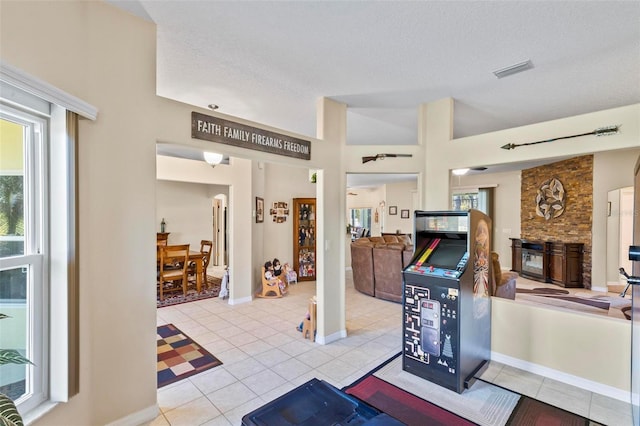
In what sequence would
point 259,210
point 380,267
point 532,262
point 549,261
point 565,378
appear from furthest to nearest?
point 532,262 → point 549,261 → point 259,210 → point 380,267 → point 565,378

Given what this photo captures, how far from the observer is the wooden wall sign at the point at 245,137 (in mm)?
2414

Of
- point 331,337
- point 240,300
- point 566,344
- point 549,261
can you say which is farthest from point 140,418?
point 549,261

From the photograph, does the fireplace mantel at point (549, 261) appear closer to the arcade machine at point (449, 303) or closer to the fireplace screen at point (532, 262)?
the fireplace screen at point (532, 262)

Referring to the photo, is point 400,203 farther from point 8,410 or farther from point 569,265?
point 8,410

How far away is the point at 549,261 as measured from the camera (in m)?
6.55

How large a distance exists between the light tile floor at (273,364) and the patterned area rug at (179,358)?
103mm

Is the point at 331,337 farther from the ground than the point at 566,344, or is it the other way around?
the point at 566,344

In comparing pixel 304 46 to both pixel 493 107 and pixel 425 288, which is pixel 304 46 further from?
pixel 493 107

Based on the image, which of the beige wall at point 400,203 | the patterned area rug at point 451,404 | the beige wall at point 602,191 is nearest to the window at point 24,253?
the patterned area rug at point 451,404

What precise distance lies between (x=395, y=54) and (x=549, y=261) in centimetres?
672

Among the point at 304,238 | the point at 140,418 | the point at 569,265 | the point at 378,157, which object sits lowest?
the point at 140,418

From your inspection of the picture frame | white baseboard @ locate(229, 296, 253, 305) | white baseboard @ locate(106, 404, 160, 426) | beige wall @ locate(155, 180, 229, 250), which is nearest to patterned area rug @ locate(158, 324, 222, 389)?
white baseboard @ locate(106, 404, 160, 426)

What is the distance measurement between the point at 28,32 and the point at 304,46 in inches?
68.3

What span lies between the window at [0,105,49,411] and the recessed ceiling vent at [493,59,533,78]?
12.1 ft
